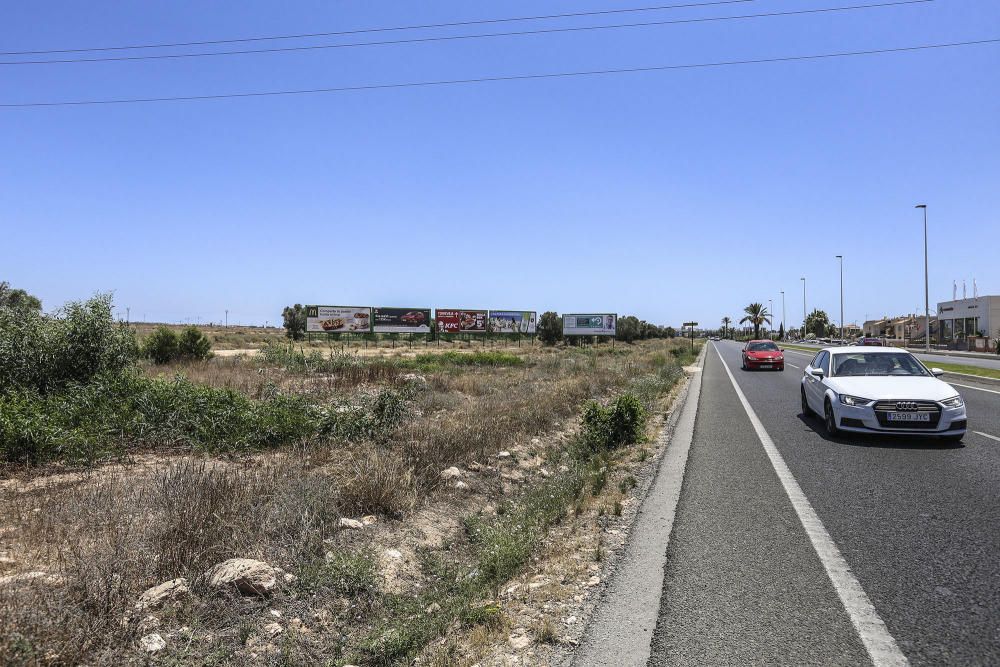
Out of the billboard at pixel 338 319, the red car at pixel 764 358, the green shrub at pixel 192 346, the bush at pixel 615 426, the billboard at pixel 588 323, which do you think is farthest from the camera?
the billboard at pixel 588 323

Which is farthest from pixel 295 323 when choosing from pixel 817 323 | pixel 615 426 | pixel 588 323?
pixel 817 323

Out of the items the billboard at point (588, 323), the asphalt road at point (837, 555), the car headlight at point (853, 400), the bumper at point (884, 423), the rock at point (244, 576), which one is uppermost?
the billboard at point (588, 323)

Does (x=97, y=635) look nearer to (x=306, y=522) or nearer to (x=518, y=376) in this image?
(x=306, y=522)

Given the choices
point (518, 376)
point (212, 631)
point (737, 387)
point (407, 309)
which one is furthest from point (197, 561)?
point (407, 309)

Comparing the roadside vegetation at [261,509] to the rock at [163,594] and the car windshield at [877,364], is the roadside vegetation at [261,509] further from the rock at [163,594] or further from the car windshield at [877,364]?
the car windshield at [877,364]

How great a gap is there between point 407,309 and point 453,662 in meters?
61.6

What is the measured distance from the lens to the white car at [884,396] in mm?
8812

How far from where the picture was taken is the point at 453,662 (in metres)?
3.17

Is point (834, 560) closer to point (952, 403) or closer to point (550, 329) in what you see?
point (952, 403)

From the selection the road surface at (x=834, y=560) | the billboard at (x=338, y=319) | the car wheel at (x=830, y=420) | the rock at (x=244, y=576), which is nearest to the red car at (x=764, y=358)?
the car wheel at (x=830, y=420)

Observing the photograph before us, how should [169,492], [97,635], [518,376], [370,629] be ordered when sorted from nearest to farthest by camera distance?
[97,635] < [370,629] < [169,492] < [518,376]

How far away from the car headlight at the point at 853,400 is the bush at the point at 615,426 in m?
3.33

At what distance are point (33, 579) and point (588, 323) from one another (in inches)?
2886

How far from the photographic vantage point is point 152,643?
315 cm
